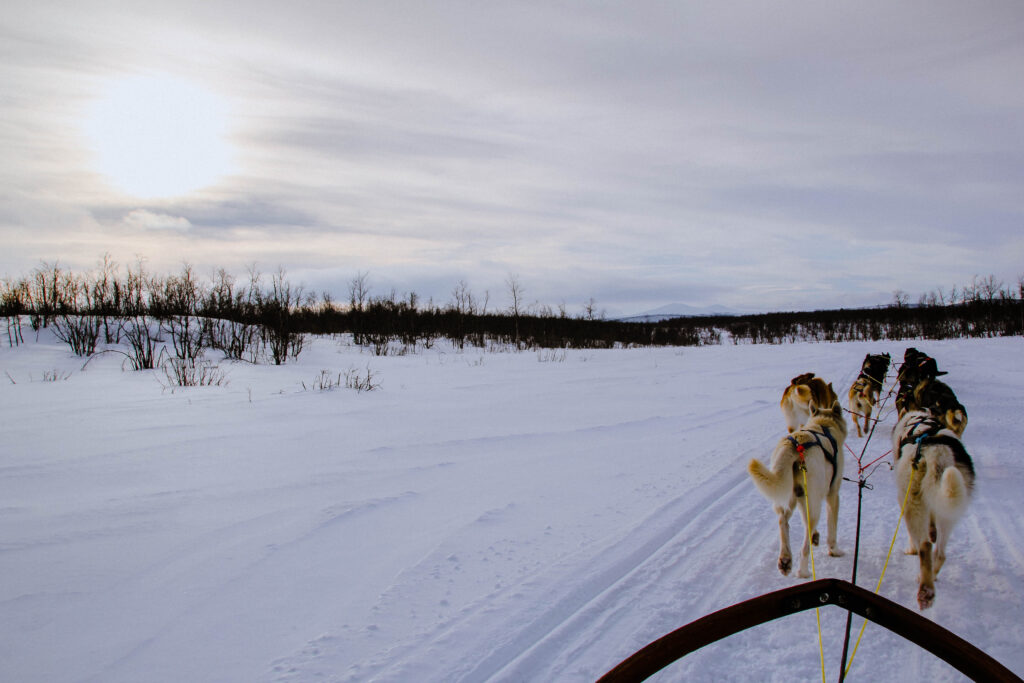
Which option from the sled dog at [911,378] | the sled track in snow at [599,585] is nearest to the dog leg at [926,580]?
the sled track in snow at [599,585]

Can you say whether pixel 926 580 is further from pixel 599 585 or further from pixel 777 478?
pixel 599 585

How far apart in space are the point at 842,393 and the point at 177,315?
21592 millimetres

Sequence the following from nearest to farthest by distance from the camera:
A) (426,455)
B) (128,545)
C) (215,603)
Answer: (215,603) < (128,545) < (426,455)

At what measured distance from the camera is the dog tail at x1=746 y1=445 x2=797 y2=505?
8.91 ft

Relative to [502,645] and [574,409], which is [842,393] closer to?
[574,409]

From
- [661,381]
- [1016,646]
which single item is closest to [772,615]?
[1016,646]

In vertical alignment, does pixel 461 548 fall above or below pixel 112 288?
below

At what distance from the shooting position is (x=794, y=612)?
0.97 m

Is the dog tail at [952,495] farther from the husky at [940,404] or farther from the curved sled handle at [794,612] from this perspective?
the husky at [940,404]

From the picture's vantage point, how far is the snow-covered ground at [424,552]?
234cm

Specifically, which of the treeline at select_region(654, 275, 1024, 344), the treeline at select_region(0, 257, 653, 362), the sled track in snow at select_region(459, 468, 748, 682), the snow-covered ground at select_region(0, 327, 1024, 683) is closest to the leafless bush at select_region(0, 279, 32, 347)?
the treeline at select_region(0, 257, 653, 362)

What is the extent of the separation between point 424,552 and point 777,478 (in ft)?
7.34

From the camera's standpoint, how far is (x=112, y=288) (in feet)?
59.6

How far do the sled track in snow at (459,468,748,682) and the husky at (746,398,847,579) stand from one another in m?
0.78
